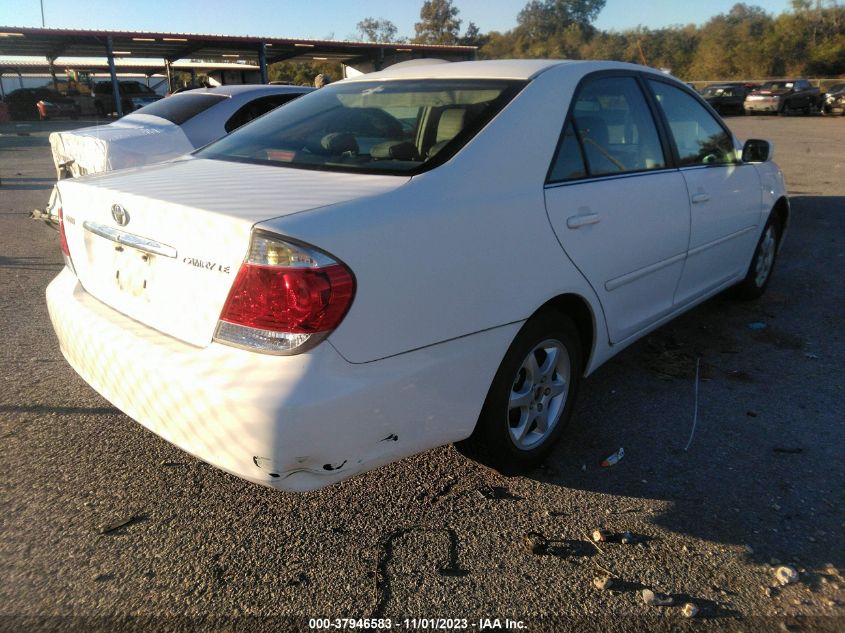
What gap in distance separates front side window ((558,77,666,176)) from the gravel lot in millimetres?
1242

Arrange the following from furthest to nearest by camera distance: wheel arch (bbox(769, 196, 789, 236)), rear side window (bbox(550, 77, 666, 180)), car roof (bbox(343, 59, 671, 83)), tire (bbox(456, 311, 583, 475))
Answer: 1. wheel arch (bbox(769, 196, 789, 236))
2. car roof (bbox(343, 59, 671, 83))
3. rear side window (bbox(550, 77, 666, 180))
4. tire (bbox(456, 311, 583, 475))

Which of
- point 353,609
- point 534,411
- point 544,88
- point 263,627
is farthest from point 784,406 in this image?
point 263,627

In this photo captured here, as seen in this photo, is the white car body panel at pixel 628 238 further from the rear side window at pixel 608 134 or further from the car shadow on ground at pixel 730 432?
the car shadow on ground at pixel 730 432

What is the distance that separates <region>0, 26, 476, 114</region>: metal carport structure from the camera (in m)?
28.8

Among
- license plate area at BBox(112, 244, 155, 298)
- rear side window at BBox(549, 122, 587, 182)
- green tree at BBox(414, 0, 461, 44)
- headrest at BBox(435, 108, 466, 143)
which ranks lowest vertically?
license plate area at BBox(112, 244, 155, 298)

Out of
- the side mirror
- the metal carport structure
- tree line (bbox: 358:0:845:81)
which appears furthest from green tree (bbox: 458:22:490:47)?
the side mirror

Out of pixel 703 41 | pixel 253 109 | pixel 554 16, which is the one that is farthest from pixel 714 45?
pixel 253 109

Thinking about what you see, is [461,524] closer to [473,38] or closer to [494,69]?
[494,69]

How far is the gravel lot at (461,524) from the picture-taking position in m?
2.14

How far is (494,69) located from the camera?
3.13 meters

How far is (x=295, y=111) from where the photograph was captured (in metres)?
3.42

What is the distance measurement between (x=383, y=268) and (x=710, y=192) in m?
2.64

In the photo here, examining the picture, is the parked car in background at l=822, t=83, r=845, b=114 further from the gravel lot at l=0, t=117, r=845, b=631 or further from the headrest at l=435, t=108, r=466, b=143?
the headrest at l=435, t=108, r=466, b=143

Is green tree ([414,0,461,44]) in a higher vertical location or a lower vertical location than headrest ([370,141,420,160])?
higher
